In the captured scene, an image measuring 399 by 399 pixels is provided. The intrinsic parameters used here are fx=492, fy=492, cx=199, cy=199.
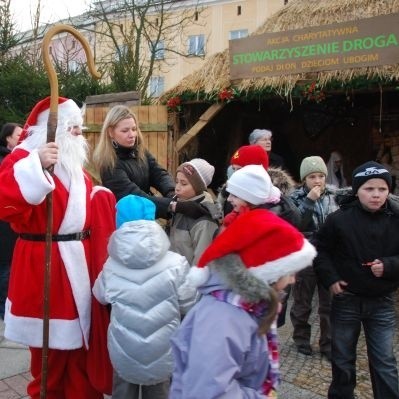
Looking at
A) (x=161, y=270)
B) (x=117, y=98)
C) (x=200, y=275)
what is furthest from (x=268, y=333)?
(x=117, y=98)

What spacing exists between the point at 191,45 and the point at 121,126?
105ft

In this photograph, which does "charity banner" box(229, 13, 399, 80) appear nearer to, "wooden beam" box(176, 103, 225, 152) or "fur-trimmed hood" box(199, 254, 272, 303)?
"wooden beam" box(176, 103, 225, 152)

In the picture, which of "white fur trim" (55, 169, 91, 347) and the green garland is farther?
the green garland

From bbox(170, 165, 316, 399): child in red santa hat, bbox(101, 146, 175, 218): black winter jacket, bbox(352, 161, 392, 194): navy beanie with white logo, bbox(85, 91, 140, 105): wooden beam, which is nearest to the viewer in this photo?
bbox(170, 165, 316, 399): child in red santa hat

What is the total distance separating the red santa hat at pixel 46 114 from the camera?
2834 millimetres

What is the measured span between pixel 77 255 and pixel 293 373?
202cm

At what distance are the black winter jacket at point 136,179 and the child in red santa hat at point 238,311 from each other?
1393mm

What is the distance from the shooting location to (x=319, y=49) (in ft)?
19.5

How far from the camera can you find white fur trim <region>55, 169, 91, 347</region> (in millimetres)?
2734

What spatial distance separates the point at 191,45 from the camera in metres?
33.7

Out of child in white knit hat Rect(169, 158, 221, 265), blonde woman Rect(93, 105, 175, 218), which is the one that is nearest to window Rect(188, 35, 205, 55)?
blonde woman Rect(93, 105, 175, 218)

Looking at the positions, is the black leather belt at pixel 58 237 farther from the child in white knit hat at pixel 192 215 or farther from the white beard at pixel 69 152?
the child in white knit hat at pixel 192 215

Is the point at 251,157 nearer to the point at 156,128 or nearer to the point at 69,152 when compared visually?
the point at 69,152

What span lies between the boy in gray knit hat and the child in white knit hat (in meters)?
1.06
